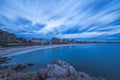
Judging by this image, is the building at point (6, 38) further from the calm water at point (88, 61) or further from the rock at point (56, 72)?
the rock at point (56, 72)

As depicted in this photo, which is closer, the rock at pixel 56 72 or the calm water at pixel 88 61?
the rock at pixel 56 72

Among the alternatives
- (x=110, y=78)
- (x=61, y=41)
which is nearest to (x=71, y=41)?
(x=61, y=41)

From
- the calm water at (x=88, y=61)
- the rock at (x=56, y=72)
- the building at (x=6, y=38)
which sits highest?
the building at (x=6, y=38)

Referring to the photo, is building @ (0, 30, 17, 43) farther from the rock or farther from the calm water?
the rock

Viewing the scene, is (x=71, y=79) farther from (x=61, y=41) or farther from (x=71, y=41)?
(x=71, y=41)

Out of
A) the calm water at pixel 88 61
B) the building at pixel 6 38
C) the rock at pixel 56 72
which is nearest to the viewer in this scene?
the rock at pixel 56 72

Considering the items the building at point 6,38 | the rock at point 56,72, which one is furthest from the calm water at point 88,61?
the building at point 6,38

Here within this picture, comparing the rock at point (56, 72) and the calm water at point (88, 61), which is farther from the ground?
the rock at point (56, 72)

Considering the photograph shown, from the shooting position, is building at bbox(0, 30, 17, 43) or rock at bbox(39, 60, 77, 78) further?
building at bbox(0, 30, 17, 43)

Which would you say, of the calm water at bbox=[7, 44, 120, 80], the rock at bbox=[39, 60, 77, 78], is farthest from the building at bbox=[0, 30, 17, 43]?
the rock at bbox=[39, 60, 77, 78]

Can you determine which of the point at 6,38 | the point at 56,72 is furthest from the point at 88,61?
the point at 6,38

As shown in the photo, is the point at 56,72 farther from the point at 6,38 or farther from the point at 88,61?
the point at 6,38

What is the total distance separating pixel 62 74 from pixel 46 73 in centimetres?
119

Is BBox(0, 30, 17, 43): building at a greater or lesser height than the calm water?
greater
